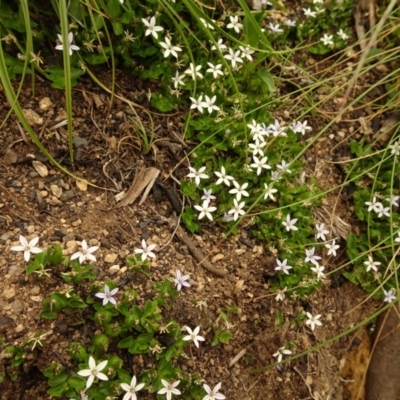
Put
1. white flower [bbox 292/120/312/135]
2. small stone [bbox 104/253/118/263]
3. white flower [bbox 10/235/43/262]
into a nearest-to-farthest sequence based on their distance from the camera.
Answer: white flower [bbox 10/235/43/262] < small stone [bbox 104/253/118/263] < white flower [bbox 292/120/312/135]

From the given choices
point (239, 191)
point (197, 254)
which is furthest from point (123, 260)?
point (239, 191)

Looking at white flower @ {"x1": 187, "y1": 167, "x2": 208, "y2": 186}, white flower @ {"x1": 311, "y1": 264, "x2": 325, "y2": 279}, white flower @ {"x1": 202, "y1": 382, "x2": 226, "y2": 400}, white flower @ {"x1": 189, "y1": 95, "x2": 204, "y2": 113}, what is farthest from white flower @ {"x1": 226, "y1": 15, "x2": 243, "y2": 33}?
white flower @ {"x1": 202, "y1": 382, "x2": 226, "y2": 400}

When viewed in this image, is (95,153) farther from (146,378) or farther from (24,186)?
(146,378)

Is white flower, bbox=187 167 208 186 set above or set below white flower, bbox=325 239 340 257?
above

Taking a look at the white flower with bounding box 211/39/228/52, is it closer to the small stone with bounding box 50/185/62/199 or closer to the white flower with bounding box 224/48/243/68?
the white flower with bounding box 224/48/243/68

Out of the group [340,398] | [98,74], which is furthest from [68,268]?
[340,398]

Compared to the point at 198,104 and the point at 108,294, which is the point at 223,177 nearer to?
the point at 198,104

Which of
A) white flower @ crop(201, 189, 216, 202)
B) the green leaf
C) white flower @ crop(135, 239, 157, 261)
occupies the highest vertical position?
the green leaf
